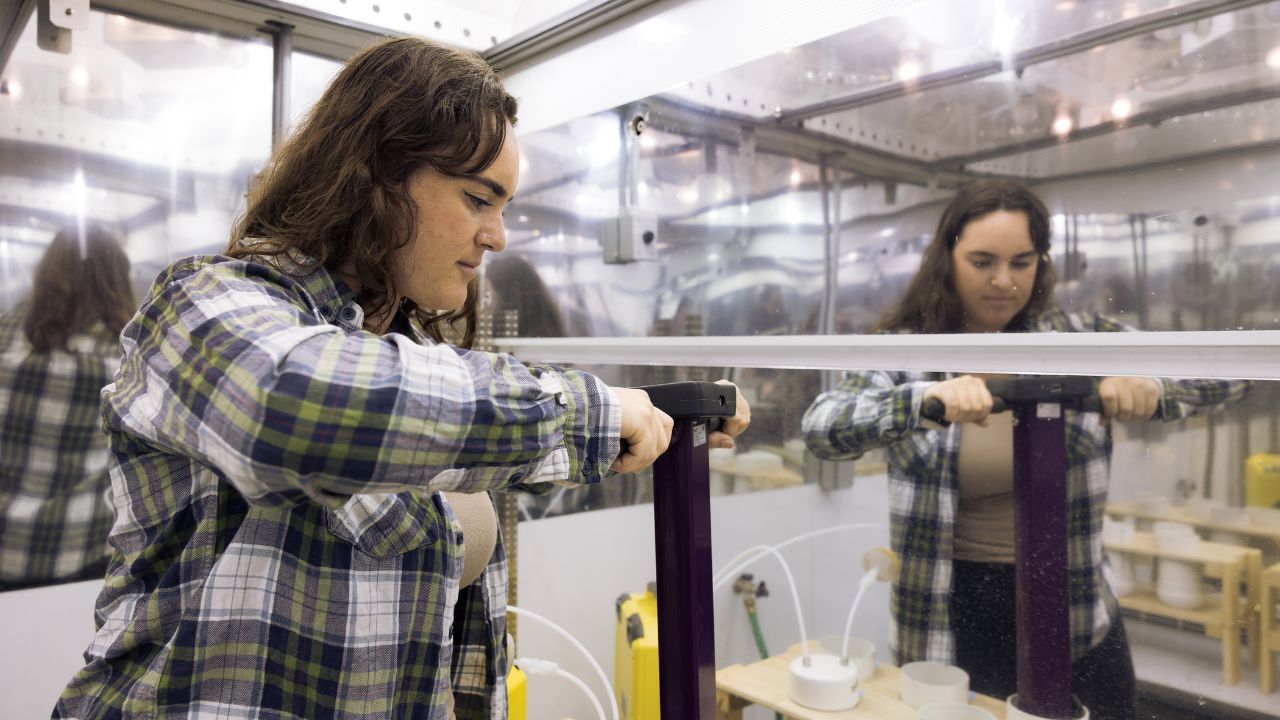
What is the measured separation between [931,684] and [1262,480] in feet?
1.72

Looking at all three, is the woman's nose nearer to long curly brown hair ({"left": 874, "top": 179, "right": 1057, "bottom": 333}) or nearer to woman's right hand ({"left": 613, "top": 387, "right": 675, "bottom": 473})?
woman's right hand ({"left": 613, "top": 387, "right": 675, "bottom": 473})

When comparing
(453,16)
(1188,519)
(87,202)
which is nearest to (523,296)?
(453,16)

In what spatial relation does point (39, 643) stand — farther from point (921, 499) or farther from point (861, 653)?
point (921, 499)

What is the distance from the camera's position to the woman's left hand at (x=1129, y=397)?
98cm

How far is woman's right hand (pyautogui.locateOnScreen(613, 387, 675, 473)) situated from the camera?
0.77 meters

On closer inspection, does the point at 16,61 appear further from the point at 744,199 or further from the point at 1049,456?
the point at 1049,456

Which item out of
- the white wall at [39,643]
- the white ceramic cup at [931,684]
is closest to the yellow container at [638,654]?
the white ceramic cup at [931,684]

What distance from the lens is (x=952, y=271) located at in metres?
1.07

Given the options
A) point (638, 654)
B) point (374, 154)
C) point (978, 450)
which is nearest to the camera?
point (374, 154)

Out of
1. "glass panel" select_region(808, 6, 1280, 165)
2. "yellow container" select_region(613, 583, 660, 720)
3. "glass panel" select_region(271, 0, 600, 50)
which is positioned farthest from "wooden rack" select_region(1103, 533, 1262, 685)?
"glass panel" select_region(271, 0, 600, 50)

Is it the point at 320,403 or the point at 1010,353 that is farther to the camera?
the point at 1010,353

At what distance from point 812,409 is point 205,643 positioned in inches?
37.0

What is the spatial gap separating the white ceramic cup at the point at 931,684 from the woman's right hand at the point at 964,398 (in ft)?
1.23

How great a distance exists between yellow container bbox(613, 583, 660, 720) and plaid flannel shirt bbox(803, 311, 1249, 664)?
17.2 inches
